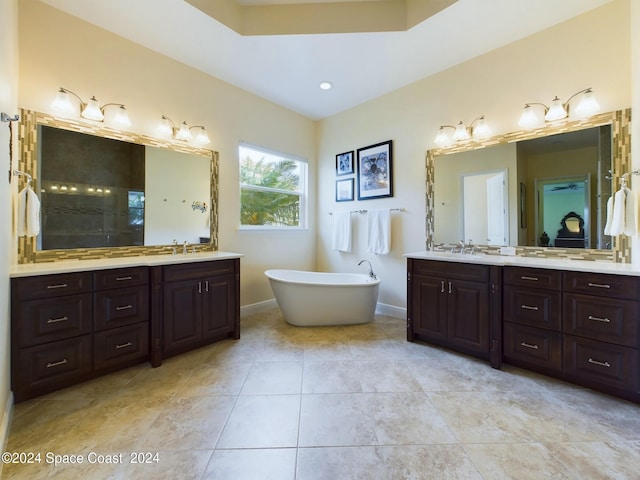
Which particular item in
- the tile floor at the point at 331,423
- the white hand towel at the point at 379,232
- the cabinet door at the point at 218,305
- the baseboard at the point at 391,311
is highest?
the white hand towel at the point at 379,232

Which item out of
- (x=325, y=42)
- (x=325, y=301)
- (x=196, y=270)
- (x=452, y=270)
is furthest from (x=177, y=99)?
(x=452, y=270)

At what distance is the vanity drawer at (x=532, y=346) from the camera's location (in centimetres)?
198

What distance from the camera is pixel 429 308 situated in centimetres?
262

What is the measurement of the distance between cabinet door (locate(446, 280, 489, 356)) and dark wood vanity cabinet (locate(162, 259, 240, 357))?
6.79ft

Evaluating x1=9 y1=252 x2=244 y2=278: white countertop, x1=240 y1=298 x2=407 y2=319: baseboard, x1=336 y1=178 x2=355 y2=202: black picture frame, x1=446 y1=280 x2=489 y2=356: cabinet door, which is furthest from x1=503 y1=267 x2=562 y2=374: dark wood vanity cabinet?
x1=9 y1=252 x2=244 y2=278: white countertop

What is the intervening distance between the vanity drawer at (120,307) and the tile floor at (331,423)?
1.36 ft

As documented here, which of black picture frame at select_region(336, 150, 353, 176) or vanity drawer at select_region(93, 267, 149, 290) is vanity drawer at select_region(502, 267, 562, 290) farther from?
vanity drawer at select_region(93, 267, 149, 290)

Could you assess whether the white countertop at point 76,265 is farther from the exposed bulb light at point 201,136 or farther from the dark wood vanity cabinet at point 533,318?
the dark wood vanity cabinet at point 533,318

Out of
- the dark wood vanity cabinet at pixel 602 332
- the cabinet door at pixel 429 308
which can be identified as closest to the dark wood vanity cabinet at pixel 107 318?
the cabinet door at pixel 429 308

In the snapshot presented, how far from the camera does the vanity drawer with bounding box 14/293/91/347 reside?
1.70 meters

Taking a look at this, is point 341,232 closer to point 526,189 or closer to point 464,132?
point 464,132

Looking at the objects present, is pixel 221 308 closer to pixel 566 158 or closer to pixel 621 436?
pixel 621 436

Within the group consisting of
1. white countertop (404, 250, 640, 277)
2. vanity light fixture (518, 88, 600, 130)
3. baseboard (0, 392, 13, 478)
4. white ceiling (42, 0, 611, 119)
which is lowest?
baseboard (0, 392, 13, 478)

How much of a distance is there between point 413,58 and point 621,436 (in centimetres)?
327
